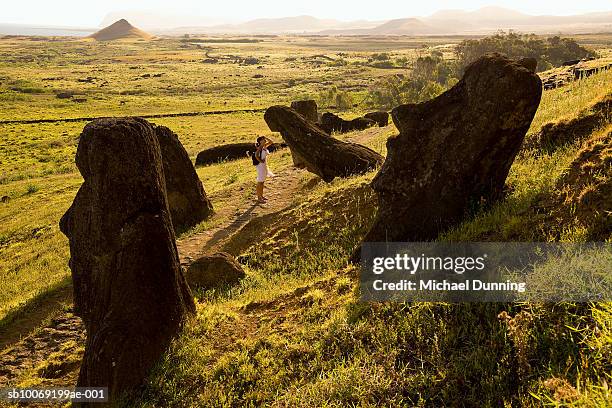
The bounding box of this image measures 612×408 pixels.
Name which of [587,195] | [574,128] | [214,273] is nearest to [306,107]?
[214,273]

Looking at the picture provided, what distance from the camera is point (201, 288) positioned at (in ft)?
42.4

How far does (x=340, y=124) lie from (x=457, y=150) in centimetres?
3354

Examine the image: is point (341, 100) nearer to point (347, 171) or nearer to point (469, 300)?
point (347, 171)

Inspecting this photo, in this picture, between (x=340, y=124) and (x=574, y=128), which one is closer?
(x=574, y=128)

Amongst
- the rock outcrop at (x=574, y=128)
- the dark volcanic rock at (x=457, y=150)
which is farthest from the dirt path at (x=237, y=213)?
the rock outcrop at (x=574, y=128)

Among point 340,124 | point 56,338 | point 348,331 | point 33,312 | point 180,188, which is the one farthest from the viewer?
point 340,124

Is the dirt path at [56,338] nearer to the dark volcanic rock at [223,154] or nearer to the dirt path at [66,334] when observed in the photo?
the dirt path at [66,334]

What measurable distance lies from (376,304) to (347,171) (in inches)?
482

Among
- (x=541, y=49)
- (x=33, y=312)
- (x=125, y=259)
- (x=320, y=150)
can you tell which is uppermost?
(x=541, y=49)

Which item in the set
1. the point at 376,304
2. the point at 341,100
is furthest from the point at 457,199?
the point at 341,100

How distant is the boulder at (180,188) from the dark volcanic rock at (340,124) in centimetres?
2235

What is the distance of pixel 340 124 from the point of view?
42.5 metres

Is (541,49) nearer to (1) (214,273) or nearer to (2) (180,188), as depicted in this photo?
(2) (180,188)

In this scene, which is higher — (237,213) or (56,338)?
(237,213)
